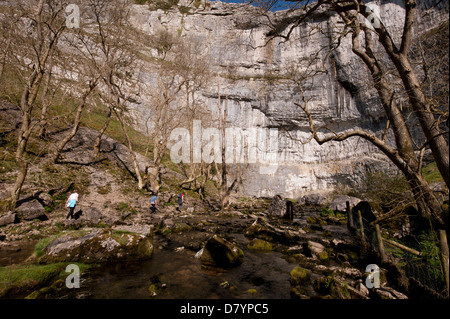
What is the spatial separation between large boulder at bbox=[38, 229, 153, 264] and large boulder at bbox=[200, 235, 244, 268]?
1.88 m

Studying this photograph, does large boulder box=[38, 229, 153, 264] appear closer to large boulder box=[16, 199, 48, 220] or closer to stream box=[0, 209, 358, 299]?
stream box=[0, 209, 358, 299]

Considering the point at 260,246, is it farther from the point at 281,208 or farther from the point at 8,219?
the point at 281,208

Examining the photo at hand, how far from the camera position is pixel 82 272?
17.2 ft

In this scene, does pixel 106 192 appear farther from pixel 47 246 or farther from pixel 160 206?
pixel 47 246

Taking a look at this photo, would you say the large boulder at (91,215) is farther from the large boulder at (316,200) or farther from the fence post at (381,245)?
the large boulder at (316,200)

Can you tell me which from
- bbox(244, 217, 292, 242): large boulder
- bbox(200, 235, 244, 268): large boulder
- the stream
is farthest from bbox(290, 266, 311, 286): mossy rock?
bbox(244, 217, 292, 242): large boulder

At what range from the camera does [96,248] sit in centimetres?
616

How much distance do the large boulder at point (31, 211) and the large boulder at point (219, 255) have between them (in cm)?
794

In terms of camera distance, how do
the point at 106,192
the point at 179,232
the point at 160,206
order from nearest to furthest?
the point at 179,232 → the point at 106,192 → the point at 160,206

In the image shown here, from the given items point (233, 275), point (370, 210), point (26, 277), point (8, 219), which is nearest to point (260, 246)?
point (233, 275)

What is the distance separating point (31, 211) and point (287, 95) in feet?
138

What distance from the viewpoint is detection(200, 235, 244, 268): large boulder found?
20.5 feet

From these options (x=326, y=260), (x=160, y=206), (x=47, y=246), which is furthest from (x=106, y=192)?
(x=326, y=260)
